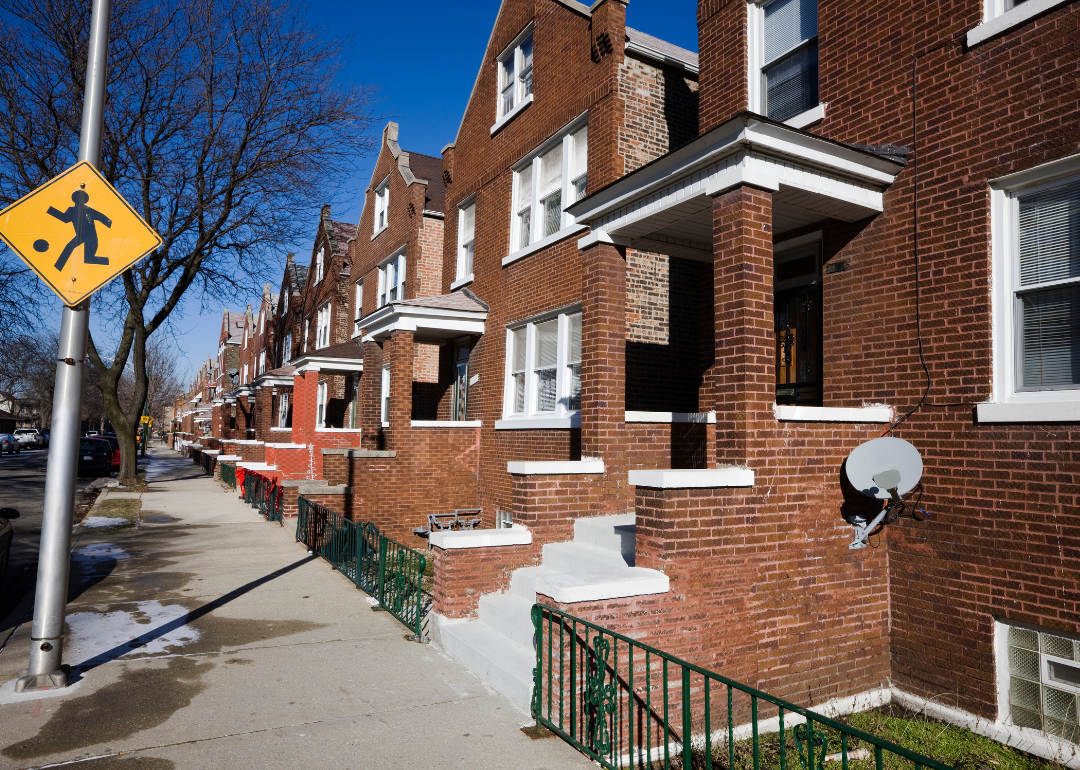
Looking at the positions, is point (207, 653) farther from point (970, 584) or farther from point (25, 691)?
point (970, 584)

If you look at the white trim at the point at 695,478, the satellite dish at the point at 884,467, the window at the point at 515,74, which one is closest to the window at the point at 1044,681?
the satellite dish at the point at 884,467

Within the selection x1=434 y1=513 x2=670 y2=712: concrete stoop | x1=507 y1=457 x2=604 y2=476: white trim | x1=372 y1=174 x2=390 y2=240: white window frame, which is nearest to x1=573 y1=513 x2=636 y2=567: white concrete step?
x1=434 y1=513 x2=670 y2=712: concrete stoop

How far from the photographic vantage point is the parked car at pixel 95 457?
1241 inches

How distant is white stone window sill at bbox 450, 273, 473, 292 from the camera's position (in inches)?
598

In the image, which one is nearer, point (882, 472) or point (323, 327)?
point (882, 472)

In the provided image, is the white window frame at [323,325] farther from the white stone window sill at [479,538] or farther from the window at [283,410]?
the white stone window sill at [479,538]

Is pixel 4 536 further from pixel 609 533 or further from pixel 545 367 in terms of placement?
pixel 545 367

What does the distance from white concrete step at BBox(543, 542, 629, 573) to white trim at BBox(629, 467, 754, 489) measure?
3.68ft

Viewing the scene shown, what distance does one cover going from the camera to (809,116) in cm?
786

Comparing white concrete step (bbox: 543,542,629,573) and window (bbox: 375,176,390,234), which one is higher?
window (bbox: 375,176,390,234)

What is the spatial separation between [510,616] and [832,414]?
345 centimetres

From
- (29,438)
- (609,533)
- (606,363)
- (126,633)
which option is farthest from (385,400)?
(29,438)

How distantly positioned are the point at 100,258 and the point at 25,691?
342cm

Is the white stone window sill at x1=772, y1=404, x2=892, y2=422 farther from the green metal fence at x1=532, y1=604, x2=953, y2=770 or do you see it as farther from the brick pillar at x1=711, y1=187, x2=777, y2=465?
the green metal fence at x1=532, y1=604, x2=953, y2=770
